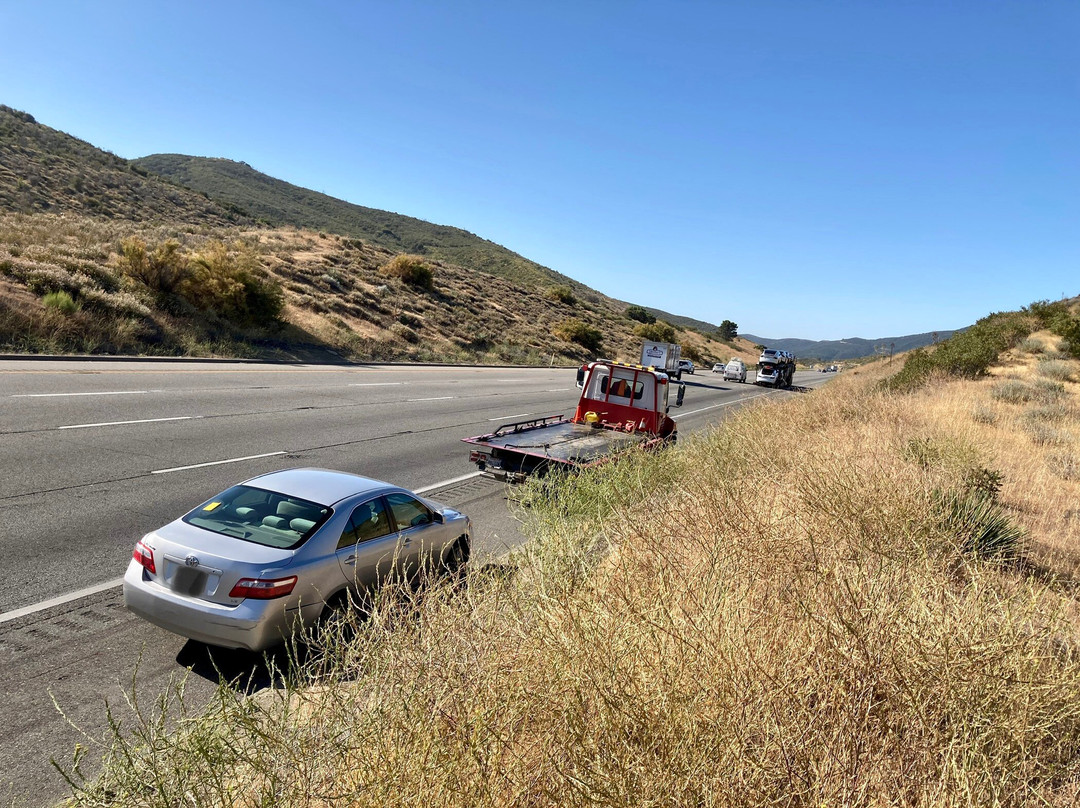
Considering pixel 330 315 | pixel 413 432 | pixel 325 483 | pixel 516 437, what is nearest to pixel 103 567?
pixel 325 483

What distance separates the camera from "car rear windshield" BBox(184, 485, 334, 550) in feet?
17.3

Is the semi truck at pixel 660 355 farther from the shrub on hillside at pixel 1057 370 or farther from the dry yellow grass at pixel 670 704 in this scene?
the dry yellow grass at pixel 670 704

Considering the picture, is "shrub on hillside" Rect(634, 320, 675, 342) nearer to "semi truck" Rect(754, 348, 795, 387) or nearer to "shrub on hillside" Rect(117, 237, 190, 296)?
"semi truck" Rect(754, 348, 795, 387)

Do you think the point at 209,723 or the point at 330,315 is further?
the point at 330,315

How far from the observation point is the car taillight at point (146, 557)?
5.11 meters

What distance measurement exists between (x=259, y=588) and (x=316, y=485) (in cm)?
132

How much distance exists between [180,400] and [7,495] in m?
7.11

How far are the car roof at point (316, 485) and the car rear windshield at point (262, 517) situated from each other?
0.08m

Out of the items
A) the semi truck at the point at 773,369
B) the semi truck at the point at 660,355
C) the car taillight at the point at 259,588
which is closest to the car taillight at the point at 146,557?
the car taillight at the point at 259,588

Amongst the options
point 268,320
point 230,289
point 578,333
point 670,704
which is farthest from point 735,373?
point 670,704

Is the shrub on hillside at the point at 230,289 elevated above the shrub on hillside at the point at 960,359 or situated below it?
below

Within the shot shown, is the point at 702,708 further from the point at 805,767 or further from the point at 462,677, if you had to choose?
the point at 462,677

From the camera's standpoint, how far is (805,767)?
251 centimetres

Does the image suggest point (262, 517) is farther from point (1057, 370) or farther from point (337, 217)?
point (337, 217)
